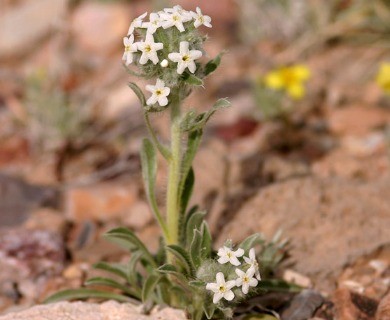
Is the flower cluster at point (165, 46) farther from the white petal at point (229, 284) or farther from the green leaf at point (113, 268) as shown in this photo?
the green leaf at point (113, 268)

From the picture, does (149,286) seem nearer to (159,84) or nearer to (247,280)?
(247,280)

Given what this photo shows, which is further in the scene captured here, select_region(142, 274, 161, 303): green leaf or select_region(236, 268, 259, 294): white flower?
select_region(142, 274, 161, 303): green leaf

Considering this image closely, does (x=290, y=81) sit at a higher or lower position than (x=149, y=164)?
higher

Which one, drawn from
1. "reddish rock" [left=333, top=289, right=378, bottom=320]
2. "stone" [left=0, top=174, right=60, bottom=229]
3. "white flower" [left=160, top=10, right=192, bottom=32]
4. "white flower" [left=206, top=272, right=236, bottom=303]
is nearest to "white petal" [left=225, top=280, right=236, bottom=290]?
"white flower" [left=206, top=272, right=236, bottom=303]

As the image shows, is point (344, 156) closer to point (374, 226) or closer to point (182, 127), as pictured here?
point (374, 226)

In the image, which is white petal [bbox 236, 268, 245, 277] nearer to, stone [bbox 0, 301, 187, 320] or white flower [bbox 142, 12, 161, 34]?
stone [bbox 0, 301, 187, 320]

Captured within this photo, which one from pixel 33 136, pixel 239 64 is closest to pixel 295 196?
pixel 33 136

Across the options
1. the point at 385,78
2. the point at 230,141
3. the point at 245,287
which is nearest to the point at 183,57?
the point at 245,287
